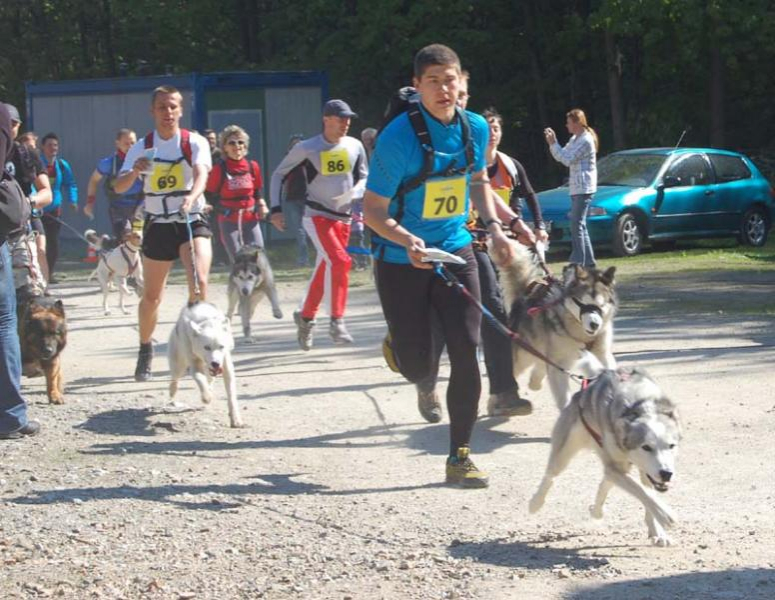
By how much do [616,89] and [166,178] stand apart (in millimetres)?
21792

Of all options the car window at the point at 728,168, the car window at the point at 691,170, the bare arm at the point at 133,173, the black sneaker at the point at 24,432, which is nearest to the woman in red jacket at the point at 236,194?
the bare arm at the point at 133,173

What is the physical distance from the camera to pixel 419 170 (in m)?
6.66

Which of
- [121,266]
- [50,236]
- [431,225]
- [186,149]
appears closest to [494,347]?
[431,225]

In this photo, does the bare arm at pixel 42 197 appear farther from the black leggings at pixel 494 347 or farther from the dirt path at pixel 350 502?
the black leggings at pixel 494 347

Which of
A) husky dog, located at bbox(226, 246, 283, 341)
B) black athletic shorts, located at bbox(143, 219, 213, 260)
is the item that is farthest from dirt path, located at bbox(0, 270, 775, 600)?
husky dog, located at bbox(226, 246, 283, 341)

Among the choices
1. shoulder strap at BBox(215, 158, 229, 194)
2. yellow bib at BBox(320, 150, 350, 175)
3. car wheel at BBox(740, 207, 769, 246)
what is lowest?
car wheel at BBox(740, 207, 769, 246)

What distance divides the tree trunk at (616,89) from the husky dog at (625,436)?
2447 cm

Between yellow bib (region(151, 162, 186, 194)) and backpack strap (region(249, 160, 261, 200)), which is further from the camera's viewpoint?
backpack strap (region(249, 160, 261, 200))

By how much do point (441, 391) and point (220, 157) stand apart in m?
7.84

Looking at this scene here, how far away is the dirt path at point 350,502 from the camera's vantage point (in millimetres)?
5426

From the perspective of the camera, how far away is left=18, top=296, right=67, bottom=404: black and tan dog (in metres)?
9.55

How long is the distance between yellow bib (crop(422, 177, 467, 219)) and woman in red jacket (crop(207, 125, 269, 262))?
7.90 m

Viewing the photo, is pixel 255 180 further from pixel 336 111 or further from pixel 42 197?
pixel 42 197

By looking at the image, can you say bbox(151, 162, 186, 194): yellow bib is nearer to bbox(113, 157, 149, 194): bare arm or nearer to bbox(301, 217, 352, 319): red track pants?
bbox(113, 157, 149, 194): bare arm
